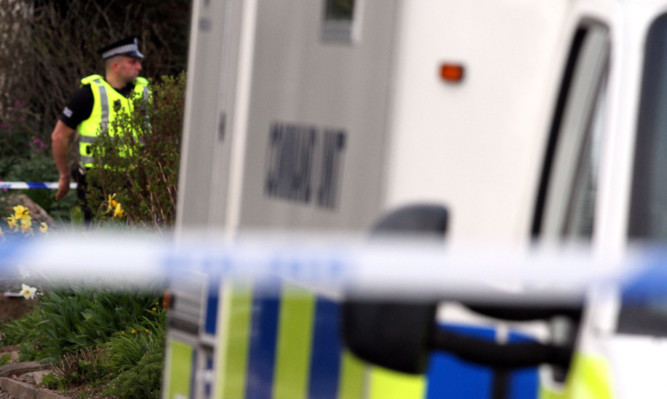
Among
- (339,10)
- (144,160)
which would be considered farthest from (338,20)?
(144,160)

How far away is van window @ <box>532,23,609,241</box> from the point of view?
2945 millimetres

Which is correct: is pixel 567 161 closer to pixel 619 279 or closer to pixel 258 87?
pixel 619 279

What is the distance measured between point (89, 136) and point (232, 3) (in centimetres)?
560

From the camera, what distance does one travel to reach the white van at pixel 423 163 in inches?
103

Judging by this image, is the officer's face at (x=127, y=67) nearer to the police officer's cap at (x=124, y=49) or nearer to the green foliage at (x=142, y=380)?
the police officer's cap at (x=124, y=49)

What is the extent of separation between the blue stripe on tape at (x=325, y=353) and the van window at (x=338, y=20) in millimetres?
749

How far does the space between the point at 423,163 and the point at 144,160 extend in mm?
5730

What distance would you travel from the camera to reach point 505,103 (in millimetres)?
3176

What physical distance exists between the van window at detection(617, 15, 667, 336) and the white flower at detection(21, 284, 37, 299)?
6762 millimetres

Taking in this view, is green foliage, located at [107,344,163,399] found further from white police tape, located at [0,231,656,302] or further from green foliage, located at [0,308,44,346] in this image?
white police tape, located at [0,231,656,302]

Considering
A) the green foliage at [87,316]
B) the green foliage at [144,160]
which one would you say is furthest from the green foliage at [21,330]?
the green foliage at [144,160]

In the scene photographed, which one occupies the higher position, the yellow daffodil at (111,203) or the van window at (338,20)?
the van window at (338,20)

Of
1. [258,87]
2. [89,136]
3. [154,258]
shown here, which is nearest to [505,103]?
[154,258]

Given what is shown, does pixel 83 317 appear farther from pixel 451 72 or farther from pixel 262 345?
pixel 451 72
